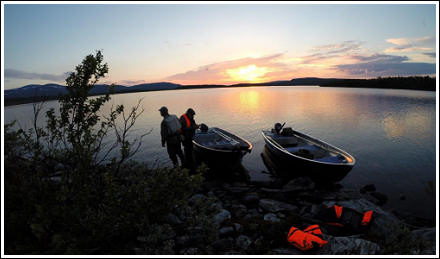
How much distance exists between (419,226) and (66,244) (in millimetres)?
10682

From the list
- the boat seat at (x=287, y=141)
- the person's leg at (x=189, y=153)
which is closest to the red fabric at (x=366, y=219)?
the person's leg at (x=189, y=153)

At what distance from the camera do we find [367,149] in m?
20.0

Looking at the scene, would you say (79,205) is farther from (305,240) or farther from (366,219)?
(366,219)

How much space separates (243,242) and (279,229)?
110 centimetres

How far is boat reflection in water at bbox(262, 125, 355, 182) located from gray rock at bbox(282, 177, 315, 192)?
12.8 inches

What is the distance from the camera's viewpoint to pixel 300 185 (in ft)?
36.5

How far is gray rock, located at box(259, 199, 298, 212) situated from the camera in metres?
8.54

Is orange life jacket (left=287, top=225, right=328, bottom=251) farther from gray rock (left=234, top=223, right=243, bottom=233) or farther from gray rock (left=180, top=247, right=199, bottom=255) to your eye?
gray rock (left=180, top=247, right=199, bottom=255)

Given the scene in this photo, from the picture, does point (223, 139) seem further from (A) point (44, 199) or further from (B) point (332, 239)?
(A) point (44, 199)

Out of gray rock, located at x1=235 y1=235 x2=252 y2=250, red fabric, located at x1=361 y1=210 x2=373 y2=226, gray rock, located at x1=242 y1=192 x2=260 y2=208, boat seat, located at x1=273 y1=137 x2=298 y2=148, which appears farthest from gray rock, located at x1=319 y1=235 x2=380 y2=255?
boat seat, located at x1=273 y1=137 x2=298 y2=148

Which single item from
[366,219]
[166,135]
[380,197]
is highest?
[166,135]

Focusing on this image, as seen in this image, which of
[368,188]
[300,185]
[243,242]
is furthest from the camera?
[368,188]

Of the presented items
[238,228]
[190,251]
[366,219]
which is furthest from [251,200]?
[190,251]

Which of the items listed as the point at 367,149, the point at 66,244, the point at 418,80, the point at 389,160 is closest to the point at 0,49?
the point at 66,244
